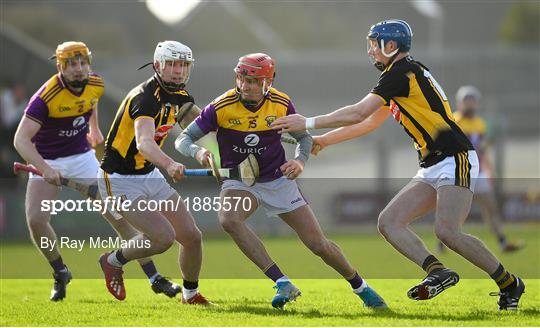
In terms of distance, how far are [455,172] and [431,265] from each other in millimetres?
816

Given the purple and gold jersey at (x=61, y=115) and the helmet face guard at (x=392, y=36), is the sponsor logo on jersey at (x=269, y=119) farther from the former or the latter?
the purple and gold jersey at (x=61, y=115)

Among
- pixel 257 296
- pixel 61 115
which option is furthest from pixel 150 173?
pixel 257 296

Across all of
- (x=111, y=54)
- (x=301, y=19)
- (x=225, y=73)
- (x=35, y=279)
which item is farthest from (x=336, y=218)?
(x=301, y=19)

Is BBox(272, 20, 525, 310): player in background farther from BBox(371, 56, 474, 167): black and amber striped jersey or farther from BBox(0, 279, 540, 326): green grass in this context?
BBox(0, 279, 540, 326): green grass

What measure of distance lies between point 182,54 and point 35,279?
4.85 meters

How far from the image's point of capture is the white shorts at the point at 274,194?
9328 millimetres

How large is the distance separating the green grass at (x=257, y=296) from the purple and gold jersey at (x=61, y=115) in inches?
61.4

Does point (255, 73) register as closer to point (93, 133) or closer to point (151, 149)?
point (151, 149)

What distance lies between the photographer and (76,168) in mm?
10891

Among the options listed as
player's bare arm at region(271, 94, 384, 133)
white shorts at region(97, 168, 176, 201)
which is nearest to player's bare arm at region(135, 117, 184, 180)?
white shorts at region(97, 168, 176, 201)

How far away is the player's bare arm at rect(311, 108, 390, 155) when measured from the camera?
9.66 meters

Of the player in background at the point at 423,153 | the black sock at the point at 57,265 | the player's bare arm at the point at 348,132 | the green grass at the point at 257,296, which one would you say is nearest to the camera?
the green grass at the point at 257,296

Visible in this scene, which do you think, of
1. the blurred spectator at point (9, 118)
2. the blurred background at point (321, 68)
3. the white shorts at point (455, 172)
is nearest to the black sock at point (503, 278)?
the white shorts at point (455, 172)

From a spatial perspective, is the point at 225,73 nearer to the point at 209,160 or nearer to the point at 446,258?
the point at 446,258
